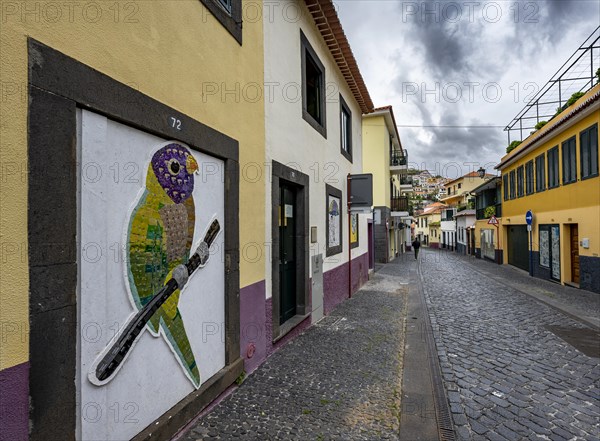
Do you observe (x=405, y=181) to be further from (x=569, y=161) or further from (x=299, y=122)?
(x=299, y=122)

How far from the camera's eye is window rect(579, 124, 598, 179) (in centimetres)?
1034

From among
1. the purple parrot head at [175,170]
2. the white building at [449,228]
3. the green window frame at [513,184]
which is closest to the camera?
the purple parrot head at [175,170]

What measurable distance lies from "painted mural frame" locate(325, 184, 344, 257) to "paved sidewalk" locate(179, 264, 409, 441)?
2.22 m

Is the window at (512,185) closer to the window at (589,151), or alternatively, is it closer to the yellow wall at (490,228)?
the yellow wall at (490,228)

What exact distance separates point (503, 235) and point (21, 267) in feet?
76.5

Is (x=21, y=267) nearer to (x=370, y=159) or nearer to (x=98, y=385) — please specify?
(x=98, y=385)

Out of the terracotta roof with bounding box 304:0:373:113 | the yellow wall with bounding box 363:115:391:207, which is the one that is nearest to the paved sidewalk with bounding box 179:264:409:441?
the terracotta roof with bounding box 304:0:373:113

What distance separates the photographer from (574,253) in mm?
12484

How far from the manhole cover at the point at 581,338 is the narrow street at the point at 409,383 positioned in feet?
0.11

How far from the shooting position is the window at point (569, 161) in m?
11.7

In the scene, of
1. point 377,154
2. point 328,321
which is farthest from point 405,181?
point 328,321

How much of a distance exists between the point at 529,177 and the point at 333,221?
41.5ft

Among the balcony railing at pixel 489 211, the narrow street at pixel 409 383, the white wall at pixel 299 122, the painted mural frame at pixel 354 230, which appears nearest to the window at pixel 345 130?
the white wall at pixel 299 122

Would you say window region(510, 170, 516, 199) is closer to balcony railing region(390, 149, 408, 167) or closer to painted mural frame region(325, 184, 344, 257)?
balcony railing region(390, 149, 408, 167)
